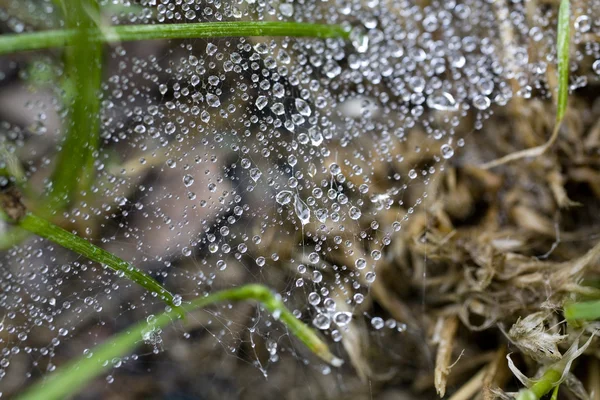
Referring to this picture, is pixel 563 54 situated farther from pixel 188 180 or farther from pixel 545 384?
pixel 188 180

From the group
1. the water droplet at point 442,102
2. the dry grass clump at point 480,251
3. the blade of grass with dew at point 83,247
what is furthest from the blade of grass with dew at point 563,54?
the blade of grass with dew at point 83,247

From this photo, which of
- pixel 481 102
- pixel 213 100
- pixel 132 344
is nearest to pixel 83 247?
pixel 132 344

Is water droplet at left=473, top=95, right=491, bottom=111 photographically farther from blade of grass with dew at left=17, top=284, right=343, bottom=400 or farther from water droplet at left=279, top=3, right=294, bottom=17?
blade of grass with dew at left=17, top=284, right=343, bottom=400

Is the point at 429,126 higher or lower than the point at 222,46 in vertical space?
lower

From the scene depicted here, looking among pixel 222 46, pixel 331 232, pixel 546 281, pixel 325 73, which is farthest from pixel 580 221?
pixel 222 46

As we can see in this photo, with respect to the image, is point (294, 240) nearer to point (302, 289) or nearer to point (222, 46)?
point (302, 289)
